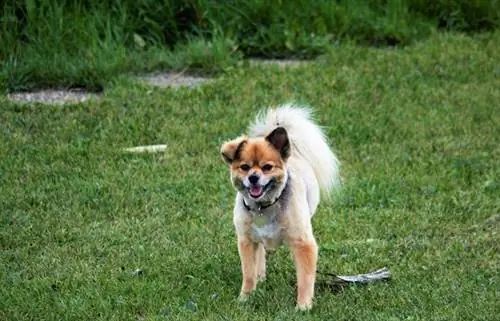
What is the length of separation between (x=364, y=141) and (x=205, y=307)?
3.53m

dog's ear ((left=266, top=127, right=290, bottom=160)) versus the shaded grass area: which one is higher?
dog's ear ((left=266, top=127, right=290, bottom=160))

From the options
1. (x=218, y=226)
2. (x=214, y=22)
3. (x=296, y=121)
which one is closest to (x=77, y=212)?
(x=218, y=226)

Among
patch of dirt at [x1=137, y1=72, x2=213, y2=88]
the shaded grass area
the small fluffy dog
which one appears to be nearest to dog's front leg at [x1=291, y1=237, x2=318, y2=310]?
the small fluffy dog

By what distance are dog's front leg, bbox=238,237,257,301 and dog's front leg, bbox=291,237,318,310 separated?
0.77ft

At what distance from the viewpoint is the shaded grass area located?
10547mm

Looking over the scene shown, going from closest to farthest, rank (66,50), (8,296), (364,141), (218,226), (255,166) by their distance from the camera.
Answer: (255,166), (8,296), (218,226), (364,141), (66,50)

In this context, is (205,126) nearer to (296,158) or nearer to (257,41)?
(257,41)

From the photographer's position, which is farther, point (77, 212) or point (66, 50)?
point (66, 50)

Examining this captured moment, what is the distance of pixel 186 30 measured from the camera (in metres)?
11.5

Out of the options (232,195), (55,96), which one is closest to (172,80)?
(55,96)

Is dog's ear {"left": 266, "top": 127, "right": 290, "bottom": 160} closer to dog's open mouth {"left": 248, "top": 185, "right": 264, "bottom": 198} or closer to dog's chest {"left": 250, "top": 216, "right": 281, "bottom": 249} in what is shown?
dog's open mouth {"left": 248, "top": 185, "right": 264, "bottom": 198}

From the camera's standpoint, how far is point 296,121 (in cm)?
627

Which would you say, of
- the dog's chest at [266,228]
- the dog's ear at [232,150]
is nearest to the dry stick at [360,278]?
the dog's chest at [266,228]

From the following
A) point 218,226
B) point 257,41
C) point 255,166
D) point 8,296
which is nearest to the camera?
point 255,166
